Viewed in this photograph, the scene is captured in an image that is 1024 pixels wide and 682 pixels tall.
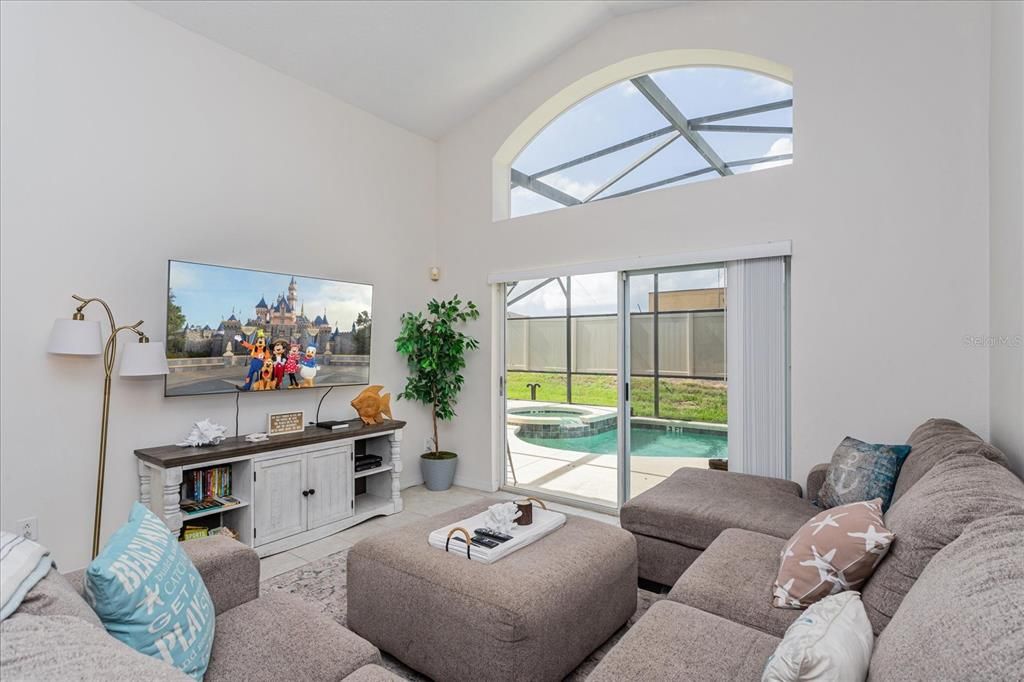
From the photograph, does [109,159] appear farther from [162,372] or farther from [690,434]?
[690,434]

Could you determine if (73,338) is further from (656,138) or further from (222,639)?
(656,138)

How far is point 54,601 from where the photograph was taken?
3.00ft

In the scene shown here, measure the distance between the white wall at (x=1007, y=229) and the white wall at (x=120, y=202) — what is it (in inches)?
163

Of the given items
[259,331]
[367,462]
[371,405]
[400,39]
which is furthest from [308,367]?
[400,39]

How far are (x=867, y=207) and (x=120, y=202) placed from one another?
4.44 m

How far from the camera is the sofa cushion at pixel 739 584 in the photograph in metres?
1.61

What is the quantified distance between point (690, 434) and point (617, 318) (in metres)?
1.04

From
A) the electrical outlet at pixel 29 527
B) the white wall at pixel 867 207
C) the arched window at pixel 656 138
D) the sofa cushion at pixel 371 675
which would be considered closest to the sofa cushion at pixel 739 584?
the sofa cushion at pixel 371 675

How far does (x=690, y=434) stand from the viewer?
3725 mm

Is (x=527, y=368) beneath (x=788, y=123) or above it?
beneath

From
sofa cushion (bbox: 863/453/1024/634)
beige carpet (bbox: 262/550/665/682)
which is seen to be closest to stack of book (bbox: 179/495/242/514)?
beige carpet (bbox: 262/550/665/682)

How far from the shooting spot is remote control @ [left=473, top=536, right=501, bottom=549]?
2038 millimetres

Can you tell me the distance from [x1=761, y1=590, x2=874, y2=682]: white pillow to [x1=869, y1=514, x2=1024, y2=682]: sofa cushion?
0.04 meters

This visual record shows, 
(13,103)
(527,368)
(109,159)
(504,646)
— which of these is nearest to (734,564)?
(504,646)
